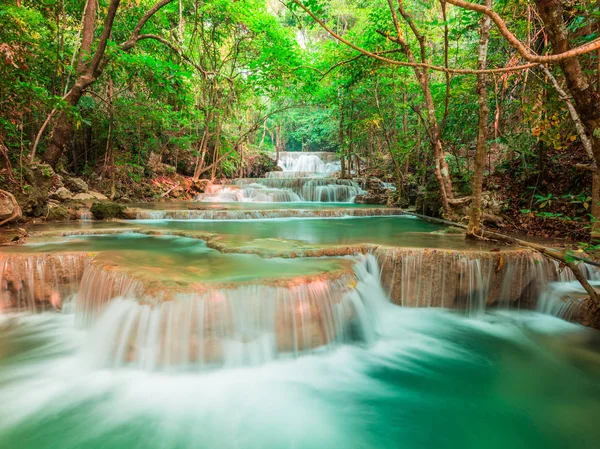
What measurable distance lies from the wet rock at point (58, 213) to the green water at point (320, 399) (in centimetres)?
463

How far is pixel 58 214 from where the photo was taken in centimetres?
830

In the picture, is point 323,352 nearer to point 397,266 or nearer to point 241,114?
point 397,266

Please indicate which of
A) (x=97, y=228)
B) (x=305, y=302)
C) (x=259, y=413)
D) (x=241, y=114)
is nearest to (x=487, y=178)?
(x=305, y=302)

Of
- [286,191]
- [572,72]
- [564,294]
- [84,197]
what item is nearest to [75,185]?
[84,197]

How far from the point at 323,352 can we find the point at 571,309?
3603mm

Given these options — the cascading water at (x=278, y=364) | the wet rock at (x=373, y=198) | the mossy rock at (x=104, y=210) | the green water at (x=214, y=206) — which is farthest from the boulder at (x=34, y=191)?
the wet rock at (x=373, y=198)

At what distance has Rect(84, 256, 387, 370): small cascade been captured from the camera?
341 centimetres

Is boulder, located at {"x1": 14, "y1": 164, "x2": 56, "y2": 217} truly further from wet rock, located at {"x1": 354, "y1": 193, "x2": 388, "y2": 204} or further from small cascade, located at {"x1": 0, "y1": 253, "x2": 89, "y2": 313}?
wet rock, located at {"x1": 354, "y1": 193, "x2": 388, "y2": 204}

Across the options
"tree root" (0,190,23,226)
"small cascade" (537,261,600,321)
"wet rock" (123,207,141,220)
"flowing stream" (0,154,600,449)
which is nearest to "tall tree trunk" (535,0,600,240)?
"flowing stream" (0,154,600,449)

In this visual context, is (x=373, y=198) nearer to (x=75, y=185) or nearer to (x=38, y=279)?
(x=75, y=185)

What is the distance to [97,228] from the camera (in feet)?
23.1

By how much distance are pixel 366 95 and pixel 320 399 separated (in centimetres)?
1308

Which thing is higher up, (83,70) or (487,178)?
(83,70)

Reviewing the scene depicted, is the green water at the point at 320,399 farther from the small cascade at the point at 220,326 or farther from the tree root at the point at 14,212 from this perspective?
the tree root at the point at 14,212
